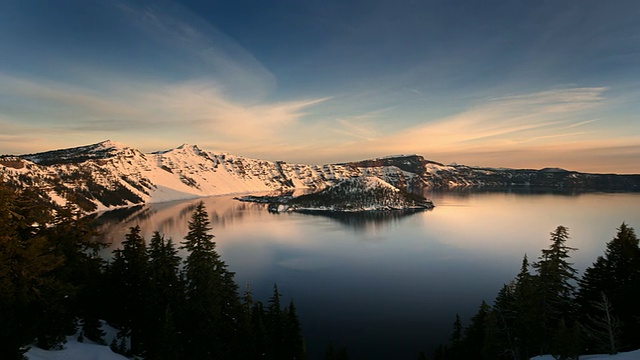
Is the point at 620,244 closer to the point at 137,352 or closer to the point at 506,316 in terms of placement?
the point at 506,316

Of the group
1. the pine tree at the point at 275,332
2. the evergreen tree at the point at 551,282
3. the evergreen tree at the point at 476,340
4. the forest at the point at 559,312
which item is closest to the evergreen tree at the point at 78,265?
the pine tree at the point at 275,332

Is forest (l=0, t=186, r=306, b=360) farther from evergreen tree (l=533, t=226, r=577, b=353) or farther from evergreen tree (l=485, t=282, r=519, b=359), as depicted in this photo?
evergreen tree (l=533, t=226, r=577, b=353)

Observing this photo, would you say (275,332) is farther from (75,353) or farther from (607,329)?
(607,329)

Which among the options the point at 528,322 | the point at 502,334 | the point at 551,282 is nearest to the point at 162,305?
the point at 528,322

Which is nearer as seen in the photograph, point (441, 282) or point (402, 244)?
point (441, 282)

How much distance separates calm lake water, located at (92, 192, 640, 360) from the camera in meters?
47.8

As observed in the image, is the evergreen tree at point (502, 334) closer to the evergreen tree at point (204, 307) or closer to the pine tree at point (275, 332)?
the pine tree at point (275, 332)

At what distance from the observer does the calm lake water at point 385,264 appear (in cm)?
4781

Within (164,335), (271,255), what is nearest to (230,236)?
(271,255)

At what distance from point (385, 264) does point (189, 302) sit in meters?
63.0

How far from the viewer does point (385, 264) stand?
85.4 meters

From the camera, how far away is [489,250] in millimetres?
96750

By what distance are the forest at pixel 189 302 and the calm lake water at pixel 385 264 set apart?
13.1m

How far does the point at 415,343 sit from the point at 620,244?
25886 millimetres
